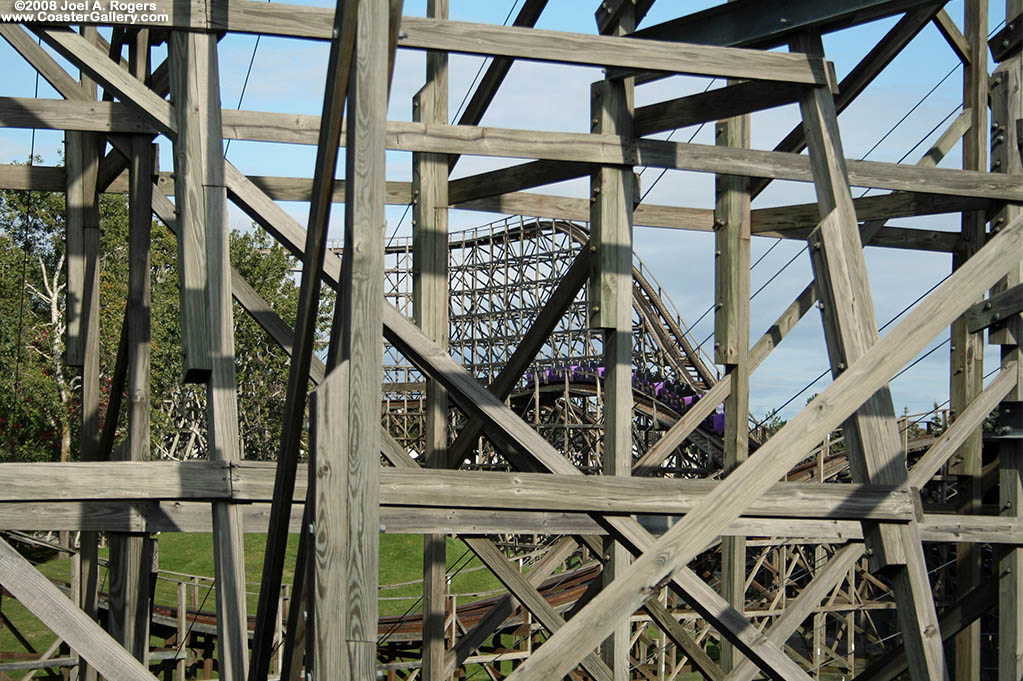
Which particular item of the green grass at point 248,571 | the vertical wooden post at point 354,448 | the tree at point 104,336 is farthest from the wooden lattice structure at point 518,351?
the tree at point 104,336

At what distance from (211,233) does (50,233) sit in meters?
24.1

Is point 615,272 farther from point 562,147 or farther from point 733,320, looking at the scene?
point 733,320

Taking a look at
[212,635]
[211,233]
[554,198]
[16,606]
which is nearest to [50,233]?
[16,606]

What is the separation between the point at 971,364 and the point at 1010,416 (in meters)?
0.51

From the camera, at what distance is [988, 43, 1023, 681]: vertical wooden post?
637cm

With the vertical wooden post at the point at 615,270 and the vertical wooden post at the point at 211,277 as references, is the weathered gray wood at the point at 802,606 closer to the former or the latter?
the vertical wooden post at the point at 615,270

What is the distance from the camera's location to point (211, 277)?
12.7 ft

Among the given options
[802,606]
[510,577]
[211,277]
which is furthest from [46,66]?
[802,606]

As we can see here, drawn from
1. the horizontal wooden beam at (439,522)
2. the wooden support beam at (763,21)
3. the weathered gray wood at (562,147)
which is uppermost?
the wooden support beam at (763,21)

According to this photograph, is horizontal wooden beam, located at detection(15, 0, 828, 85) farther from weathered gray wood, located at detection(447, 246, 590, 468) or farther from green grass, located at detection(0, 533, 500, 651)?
green grass, located at detection(0, 533, 500, 651)

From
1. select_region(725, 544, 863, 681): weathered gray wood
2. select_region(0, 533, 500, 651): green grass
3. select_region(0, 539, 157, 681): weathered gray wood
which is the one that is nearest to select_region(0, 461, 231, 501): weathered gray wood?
select_region(0, 539, 157, 681): weathered gray wood

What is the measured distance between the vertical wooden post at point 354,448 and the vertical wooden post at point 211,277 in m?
1.06

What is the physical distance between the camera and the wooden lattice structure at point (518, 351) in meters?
2.88

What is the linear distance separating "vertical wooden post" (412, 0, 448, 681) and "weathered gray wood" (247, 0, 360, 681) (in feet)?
7.10
